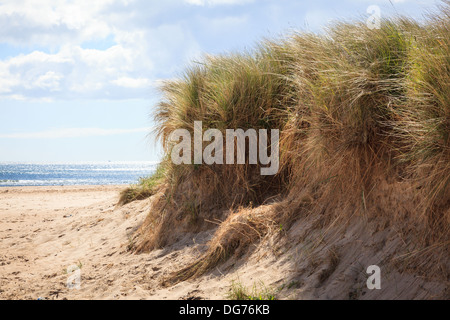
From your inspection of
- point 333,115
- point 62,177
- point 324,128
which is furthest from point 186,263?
point 62,177

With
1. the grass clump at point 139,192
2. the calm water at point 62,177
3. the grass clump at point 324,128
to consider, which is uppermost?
the grass clump at point 324,128

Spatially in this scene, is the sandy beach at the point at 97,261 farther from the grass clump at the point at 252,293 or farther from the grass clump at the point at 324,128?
the grass clump at the point at 324,128

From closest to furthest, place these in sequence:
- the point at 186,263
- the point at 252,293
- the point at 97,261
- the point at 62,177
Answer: the point at 252,293
the point at 186,263
the point at 97,261
the point at 62,177

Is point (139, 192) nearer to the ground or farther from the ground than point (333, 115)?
nearer to the ground

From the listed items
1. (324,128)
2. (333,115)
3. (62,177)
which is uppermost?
(333,115)

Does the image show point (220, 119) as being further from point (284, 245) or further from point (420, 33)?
point (420, 33)

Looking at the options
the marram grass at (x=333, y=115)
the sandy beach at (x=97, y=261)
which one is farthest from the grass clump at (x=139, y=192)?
the marram grass at (x=333, y=115)

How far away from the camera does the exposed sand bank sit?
3.66 metres

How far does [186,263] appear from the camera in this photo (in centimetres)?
517

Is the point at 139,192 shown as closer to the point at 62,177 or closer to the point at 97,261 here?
the point at 97,261

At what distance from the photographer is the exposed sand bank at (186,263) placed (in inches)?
144

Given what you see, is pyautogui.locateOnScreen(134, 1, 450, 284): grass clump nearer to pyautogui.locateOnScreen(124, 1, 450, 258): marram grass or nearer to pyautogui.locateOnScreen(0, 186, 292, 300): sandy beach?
pyautogui.locateOnScreen(124, 1, 450, 258): marram grass

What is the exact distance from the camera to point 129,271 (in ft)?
17.9

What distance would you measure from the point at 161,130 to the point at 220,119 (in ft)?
6.95
